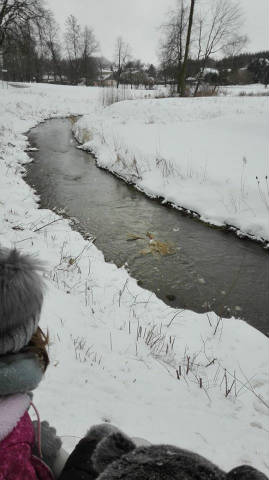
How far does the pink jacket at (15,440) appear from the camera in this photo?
990 mm

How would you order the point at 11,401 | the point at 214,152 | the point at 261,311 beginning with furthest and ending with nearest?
the point at 214,152
the point at 261,311
the point at 11,401

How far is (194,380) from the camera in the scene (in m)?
2.86

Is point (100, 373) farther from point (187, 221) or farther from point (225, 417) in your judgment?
point (187, 221)

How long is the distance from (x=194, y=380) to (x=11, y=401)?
7.28 feet

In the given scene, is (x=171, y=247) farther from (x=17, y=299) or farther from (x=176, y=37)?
(x=176, y=37)

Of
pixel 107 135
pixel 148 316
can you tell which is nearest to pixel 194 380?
pixel 148 316

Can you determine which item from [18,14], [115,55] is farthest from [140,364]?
[115,55]

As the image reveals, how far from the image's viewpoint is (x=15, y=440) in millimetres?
1025

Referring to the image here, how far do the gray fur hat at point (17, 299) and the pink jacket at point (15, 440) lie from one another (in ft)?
0.64

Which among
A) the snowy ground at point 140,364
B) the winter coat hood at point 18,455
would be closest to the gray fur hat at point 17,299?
the snowy ground at point 140,364

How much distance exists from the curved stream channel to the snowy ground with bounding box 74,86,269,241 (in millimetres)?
532

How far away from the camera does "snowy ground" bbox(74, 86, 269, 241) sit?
693cm

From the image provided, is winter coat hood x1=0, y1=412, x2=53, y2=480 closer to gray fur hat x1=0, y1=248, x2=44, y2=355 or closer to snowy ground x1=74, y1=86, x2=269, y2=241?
gray fur hat x1=0, y1=248, x2=44, y2=355

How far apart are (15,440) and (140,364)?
2024 mm
